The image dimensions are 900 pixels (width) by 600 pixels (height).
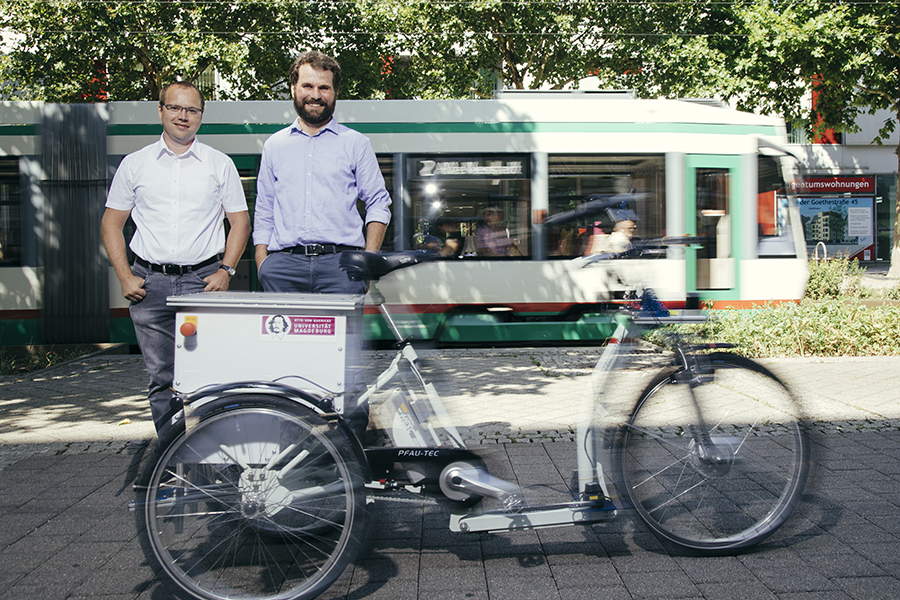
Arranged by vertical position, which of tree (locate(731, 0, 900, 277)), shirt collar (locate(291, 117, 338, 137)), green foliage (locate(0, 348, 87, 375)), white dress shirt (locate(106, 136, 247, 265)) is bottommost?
green foliage (locate(0, 348, 87, 375))

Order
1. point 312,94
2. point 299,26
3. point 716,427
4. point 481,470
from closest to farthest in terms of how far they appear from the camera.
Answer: point 481,470 → point 716,427 → point 312,94 → point 299,26

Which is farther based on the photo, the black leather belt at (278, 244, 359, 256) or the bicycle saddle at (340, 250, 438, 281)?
the black leather belt at (278, 244, 359, 256)

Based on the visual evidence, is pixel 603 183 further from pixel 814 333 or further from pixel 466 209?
pixel 814 333

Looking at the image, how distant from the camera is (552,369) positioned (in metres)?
7.45

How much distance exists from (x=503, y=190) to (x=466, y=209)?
54 cm

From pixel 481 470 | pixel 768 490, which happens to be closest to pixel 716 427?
pixel 768 490

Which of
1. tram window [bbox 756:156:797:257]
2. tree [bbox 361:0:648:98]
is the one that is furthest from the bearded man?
tree [bbox 361:0:648:98]

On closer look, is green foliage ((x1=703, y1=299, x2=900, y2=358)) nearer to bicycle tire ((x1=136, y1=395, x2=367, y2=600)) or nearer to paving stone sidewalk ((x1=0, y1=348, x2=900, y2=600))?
paving stone sidewalk ((x1=0, y1=348, x2=900, y2=600))

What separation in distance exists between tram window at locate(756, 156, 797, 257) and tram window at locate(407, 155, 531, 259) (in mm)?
3114

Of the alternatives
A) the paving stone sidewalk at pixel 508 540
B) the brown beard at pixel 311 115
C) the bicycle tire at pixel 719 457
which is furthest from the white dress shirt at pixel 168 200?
the bicycle tire at pixel 719 457

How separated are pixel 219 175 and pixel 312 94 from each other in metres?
0.58

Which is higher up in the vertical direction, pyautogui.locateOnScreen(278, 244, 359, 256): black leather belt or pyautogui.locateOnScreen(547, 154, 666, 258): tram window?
A: pyautogui.locateOnScreen(547, 154, 666, 258): tram window

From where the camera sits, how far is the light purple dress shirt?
3188 mm

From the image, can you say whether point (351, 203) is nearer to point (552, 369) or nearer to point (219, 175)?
point (219, 175)
